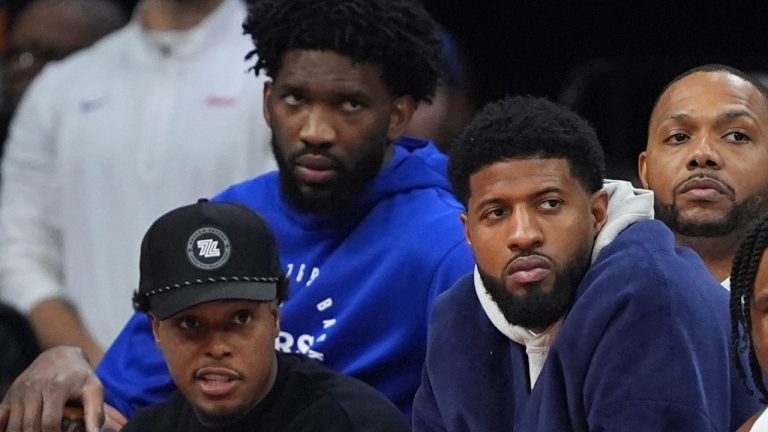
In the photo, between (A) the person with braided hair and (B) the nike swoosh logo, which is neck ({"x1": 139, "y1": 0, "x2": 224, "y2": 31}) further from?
(A) the person with braided hair

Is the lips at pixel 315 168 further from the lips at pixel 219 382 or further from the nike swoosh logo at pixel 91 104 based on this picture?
the nike swoosh logo at pixel 91 104

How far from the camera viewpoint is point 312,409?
3.49 meters

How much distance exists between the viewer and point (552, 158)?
3232 millimetres

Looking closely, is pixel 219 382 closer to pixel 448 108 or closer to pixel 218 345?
pixel 218 345

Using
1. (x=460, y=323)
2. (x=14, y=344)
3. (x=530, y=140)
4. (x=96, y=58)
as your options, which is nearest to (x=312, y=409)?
(x=460, y=323)

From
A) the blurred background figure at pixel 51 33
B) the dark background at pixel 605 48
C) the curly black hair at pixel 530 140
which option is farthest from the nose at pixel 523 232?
the blurred background figure at pixel 51 33

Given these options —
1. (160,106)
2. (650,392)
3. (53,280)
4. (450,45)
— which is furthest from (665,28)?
(650,392)

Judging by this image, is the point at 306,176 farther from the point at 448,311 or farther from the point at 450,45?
the point at 450,45

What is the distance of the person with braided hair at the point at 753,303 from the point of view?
2846 mm

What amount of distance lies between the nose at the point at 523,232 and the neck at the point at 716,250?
1.85 ft

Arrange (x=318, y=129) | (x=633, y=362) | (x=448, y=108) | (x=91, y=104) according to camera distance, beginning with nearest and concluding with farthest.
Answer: (x=633, y=362) < (x=318, y=129) < (x=91, y=104) < (x=448, y=108)

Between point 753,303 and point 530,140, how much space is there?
0.55m

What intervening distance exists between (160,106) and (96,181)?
26cm

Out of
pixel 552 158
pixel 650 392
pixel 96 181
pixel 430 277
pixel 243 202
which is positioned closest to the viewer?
pixel 650 392
